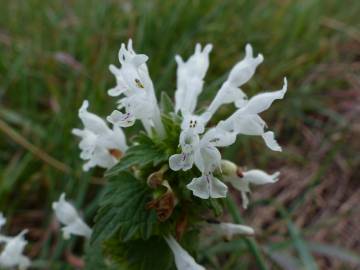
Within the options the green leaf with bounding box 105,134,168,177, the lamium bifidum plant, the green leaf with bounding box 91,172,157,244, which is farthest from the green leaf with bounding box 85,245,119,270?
the green leaf with bounding box 105,134,168,177

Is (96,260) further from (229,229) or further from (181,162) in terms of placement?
(181,162)

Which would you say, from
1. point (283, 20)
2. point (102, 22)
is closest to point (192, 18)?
point (102, 22)

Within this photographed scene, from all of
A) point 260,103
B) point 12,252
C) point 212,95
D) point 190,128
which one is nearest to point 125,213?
point 190,128

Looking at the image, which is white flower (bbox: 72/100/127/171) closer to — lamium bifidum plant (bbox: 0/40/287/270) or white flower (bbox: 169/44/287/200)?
lamium bifidum plant (bbox: 0/40/287/270)

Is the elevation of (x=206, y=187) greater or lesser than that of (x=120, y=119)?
lesser

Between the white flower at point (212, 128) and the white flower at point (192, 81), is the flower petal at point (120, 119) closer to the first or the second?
the white flower at point (212, 128)

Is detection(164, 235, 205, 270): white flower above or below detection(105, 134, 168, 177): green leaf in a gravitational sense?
below
